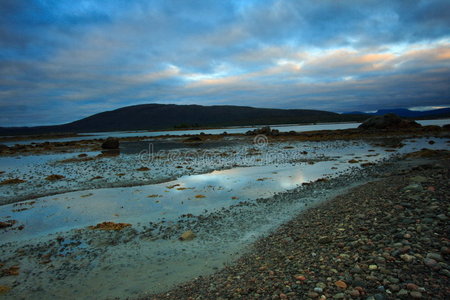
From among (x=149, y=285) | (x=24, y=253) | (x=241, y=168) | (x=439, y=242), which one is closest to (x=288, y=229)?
(x=439, y=242)

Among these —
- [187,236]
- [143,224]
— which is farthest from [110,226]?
[187,236]

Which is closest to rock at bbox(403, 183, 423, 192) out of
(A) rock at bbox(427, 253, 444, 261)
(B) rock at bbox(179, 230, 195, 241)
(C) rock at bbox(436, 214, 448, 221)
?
(C) rock at bbox(436, 214, 448, 221)

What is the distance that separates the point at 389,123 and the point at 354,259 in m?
64.6

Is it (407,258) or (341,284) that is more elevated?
(407,258)

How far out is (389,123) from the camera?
191 ft

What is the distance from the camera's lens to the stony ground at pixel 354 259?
3777 mm

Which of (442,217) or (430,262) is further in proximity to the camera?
(442,217)

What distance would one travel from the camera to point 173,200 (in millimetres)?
11625

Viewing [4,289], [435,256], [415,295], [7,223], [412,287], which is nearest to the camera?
[415,295]

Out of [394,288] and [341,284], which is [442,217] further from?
[341,284]

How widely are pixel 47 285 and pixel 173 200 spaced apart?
6.26m

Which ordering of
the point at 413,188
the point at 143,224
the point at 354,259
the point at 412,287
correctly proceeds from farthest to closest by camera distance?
the point at 143,224
the point at 413,188
the point at 354,259
the point at 412,287

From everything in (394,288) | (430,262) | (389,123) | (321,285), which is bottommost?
(321,285)

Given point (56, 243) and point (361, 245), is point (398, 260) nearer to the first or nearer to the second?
point (361, 245)
